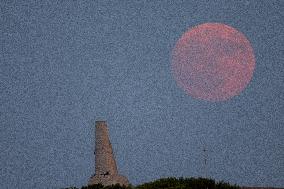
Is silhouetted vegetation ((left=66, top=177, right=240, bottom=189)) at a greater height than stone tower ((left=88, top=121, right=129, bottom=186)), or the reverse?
stone tower ((left=88, top=121, right=129, bottom=186))

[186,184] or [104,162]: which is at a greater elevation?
[104,162]

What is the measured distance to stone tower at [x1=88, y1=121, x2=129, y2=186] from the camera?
117 ft

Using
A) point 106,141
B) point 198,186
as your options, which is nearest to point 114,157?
point 106,141

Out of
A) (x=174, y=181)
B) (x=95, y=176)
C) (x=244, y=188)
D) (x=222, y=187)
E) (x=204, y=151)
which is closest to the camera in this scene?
(x=222, y=187)

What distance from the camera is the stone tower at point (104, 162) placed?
35781 mm

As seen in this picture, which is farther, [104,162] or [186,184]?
[104,162]

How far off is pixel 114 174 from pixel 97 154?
2.51 metres

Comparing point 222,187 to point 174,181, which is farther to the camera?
point 174,181

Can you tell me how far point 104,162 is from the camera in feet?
119

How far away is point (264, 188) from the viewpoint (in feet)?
131

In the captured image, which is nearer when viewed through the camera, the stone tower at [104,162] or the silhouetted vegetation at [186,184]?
the silhouetted vegetation at [186,184]

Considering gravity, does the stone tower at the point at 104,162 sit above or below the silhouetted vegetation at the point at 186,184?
above

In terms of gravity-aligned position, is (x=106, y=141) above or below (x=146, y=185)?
above

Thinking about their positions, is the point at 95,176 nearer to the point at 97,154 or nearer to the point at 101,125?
the point at 97,154
